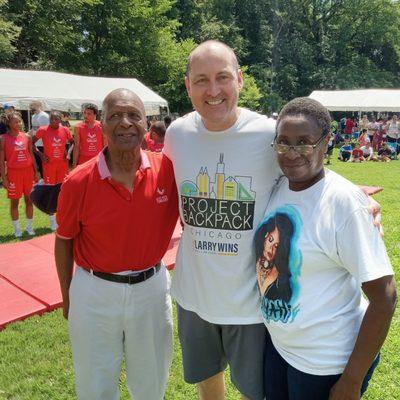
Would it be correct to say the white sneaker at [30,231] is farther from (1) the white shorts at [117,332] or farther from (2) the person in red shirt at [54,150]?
(1) the white shorts at [117,332]

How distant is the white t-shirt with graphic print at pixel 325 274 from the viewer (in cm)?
168

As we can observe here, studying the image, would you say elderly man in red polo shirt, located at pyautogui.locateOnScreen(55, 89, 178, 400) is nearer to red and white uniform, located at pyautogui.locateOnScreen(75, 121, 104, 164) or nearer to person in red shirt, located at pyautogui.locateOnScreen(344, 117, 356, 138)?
red and white uniform, located at pyautogui.locateOnScreen(75, 121, 104, 164)

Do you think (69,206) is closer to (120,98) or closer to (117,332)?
(120,98)

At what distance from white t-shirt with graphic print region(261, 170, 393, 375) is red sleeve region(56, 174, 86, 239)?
3.47 feet

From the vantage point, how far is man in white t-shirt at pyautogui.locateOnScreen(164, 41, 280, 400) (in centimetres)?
219

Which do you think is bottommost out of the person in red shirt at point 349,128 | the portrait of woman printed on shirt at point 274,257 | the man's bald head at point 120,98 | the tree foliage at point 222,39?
→ the person in red shirt at point 349,128

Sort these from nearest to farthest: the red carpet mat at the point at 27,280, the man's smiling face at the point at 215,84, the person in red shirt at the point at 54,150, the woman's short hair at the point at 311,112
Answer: the woman's short hair at the point at 311,112 < the man's smiling face at the point at 215,84 < the red carpet mat at the point at 27,280 < the person in red shirt at the point at 54,150

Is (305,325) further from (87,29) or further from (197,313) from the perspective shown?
(87,29)

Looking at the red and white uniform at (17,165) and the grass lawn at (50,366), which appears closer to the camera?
the grass lawn at (50,366)

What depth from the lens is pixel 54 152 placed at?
307 inches

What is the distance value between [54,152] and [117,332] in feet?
19.9

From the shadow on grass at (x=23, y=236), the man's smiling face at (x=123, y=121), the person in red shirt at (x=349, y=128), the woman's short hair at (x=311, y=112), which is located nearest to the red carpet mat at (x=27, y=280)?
the shadow on grass at (x=23, y=236)

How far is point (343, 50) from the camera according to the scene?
42875mm

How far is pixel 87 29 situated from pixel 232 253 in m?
30.1
